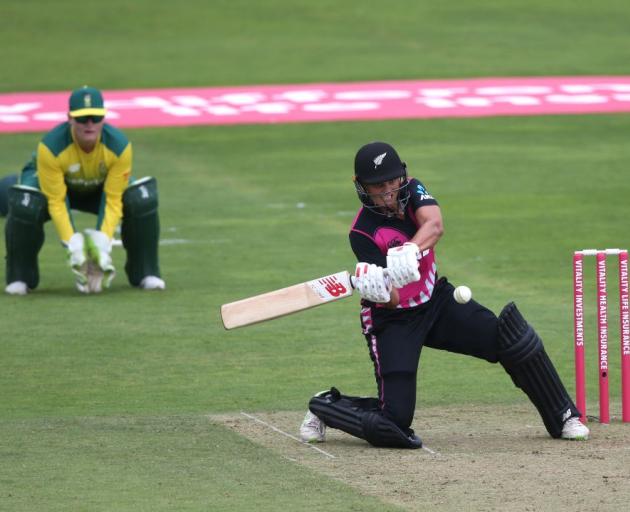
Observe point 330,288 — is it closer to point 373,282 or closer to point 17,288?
point 373,282

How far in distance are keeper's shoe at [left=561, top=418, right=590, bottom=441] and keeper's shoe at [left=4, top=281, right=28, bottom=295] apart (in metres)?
5.90

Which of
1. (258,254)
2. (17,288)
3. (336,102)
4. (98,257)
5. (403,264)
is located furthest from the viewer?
(336,102)

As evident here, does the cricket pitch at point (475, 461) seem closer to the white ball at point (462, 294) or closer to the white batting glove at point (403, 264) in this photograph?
the white ball at point (462, 294)

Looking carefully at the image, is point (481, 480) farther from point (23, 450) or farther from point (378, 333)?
point (23, 450)

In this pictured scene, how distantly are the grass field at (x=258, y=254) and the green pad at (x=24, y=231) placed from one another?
372 millimetres

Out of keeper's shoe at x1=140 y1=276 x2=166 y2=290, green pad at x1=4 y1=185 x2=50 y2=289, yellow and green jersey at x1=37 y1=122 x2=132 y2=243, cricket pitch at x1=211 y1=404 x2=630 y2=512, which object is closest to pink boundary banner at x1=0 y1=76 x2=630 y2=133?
green pad at x1=4 y1=185 x2=50 y2=289

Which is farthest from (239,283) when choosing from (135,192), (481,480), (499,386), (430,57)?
(430,57)

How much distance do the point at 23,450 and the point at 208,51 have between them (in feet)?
74.1

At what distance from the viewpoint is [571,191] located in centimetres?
1647

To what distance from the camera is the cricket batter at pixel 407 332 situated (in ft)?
24.5

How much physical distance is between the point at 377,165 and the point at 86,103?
15.2 ft

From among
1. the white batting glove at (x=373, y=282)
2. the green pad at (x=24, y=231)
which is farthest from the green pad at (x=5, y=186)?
the white batting glove at (x=373, y=282)

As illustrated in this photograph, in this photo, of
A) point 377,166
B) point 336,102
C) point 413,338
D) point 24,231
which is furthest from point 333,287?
point 336,102

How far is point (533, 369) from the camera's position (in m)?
7.54
